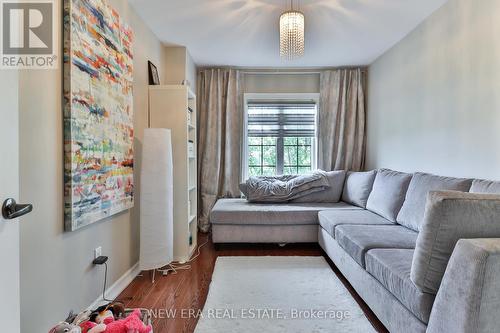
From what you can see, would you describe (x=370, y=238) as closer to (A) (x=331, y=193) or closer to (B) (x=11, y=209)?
(A) (x=331, y=193)

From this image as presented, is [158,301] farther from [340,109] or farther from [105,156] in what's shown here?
[340,109]

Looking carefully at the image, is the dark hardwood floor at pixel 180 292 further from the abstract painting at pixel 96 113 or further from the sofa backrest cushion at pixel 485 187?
the sofa backrest cushion at pixel 485 187

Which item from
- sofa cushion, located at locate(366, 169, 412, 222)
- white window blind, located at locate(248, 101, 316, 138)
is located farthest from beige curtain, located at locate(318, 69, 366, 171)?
sofa cushion, located at locate(366, 169, 412, 222)

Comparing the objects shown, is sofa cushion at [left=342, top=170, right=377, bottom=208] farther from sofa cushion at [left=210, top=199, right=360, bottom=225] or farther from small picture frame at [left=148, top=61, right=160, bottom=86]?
small picture frame at [left=148, top=61, right=160, bottom=86]

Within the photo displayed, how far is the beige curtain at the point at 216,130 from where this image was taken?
4.06 m

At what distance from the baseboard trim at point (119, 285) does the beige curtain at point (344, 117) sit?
2.97 metres

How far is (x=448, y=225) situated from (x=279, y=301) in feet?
4.29

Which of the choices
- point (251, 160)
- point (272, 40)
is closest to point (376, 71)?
point (272, 40)

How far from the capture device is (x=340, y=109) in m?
4.14

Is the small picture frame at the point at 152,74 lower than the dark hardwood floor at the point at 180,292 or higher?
higher

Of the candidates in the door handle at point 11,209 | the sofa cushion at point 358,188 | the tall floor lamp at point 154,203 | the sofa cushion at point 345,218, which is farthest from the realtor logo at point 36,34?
the sofa cushion at point 358,188

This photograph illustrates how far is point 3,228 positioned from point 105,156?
1133mm

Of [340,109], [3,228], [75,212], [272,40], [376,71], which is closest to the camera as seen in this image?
[3,228]

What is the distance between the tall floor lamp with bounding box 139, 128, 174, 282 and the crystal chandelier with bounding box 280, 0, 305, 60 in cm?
140
